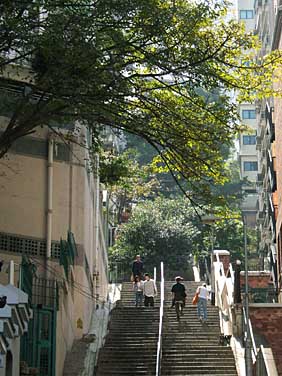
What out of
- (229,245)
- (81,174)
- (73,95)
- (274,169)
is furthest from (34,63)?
(229,245)

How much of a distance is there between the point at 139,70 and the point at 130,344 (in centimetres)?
823

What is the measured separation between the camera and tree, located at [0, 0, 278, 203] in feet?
53.8

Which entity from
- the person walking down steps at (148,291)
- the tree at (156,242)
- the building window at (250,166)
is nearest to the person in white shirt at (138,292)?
the person walking down steps at (148,291)

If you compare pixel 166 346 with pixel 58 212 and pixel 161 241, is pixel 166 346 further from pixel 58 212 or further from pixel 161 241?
pixel 161 241

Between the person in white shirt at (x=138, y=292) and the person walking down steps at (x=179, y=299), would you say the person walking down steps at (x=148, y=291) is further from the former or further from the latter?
the person walking down steps at (x=179, y=299)

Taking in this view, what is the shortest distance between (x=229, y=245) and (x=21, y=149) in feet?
102

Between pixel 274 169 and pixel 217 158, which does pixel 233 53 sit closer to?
pixel 217 158

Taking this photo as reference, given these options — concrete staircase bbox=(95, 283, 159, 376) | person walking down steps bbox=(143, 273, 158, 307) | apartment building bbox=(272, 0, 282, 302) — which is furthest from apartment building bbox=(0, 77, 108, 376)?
apartment building bbox=(272, 0, 282, 302)

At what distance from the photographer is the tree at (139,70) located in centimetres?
1639

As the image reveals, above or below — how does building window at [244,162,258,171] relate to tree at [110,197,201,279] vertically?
above

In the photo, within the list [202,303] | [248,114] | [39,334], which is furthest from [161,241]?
[248,114]

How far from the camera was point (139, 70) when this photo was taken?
64.2ft

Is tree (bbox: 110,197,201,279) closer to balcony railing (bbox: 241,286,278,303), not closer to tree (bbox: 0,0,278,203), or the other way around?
balcony railing (bbox: 241,286,278,303)

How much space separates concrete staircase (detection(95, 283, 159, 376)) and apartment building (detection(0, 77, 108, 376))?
103 centimetres
